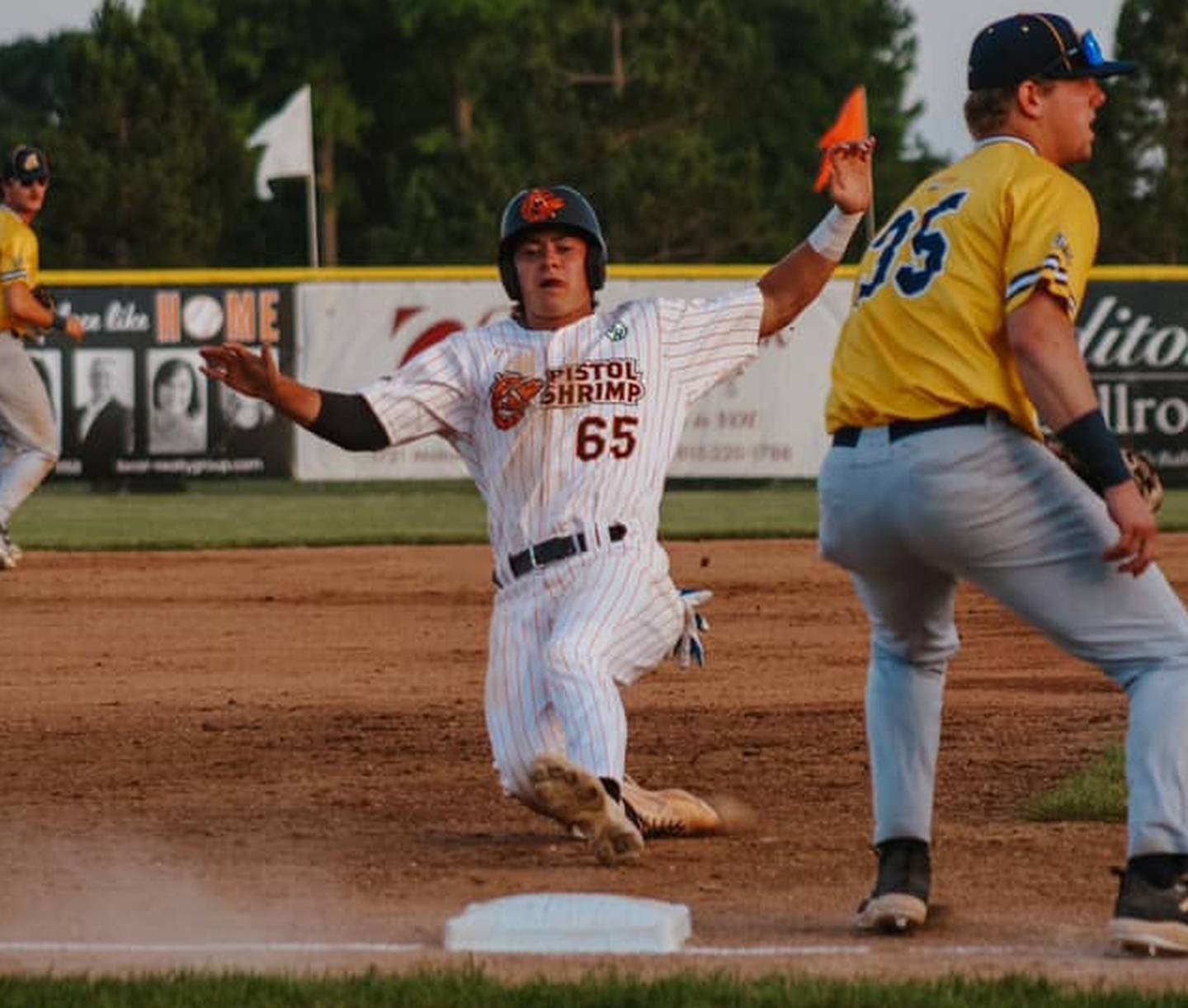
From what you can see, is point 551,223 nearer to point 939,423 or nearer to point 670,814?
point 670,814

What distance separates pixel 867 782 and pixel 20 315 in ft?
27.2

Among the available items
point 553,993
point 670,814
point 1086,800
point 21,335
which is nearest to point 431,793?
point 670,814

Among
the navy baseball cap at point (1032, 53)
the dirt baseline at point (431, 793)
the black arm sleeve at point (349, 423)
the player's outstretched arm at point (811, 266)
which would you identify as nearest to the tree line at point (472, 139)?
the dirt baseline at point (431, 793)

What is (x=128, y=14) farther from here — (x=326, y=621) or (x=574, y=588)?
(x=574, y=588)

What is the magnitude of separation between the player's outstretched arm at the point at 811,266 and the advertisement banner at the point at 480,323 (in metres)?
15.3

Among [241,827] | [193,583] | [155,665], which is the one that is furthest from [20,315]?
[241,827]

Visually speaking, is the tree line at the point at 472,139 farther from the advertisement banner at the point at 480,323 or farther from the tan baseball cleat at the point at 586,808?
the tan baseball cleat at the point at 586,808

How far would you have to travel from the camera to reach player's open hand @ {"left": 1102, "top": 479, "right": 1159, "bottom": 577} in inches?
190

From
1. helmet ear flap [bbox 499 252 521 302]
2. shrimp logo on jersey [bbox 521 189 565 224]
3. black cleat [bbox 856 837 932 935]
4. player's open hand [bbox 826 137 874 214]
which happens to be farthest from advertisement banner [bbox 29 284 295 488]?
black cleat [bbox 856 837 932 935]

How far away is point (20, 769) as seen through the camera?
25.6 feet

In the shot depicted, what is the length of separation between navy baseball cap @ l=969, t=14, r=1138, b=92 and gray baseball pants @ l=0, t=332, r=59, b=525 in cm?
1013

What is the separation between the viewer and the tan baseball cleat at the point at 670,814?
6.45 meters

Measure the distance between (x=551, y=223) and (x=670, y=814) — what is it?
143 centimetres

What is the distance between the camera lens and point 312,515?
20078mm
